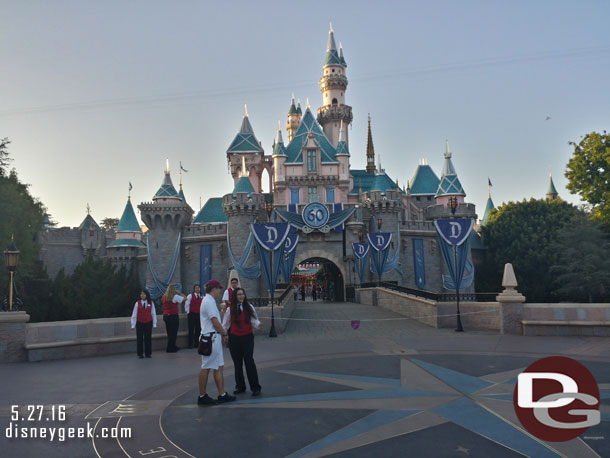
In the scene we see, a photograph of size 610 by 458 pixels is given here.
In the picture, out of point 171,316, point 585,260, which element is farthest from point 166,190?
point 585,260

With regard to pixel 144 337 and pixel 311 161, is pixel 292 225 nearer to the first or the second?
pixel 311 161

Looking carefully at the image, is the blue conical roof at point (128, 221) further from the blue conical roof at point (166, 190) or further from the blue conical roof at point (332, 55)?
the blue conical roof at point (332, 55)

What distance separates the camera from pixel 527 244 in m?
39.7

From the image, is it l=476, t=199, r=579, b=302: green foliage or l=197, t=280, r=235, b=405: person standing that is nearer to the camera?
l=197, t=280, r=235, b=405: person standing

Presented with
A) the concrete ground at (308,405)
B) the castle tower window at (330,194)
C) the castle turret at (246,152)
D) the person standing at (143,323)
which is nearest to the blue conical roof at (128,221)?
the castle turret at (246,152)

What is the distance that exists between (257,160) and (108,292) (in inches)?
845

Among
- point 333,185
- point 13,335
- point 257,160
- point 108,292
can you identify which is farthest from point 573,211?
point 13,335

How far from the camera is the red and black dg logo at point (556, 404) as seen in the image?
16.5ft

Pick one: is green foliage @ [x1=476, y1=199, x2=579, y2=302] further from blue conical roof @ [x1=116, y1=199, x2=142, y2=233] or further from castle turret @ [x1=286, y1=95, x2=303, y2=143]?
blue conical roof @ [x1=116, y1=199, x2=142, y2=233]

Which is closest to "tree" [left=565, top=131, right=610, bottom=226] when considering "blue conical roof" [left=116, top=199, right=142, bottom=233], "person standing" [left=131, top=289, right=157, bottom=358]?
A: "person standing" [left=131, top=289, right=157, bottom=358]

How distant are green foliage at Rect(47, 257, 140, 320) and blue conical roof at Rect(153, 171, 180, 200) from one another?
24.3ft

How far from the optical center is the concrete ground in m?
4.72

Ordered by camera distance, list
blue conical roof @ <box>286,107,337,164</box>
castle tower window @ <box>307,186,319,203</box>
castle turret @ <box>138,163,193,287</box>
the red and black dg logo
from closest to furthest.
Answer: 1. the red and black dg logo
2. castle turret @ <box>138,163,193,287</box>
3. castle tower window @ <box>307,186,319,203</box>
4. blue conical roof @ <box>286,107,337,164</box>

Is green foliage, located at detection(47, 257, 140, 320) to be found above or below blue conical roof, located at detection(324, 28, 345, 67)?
below
